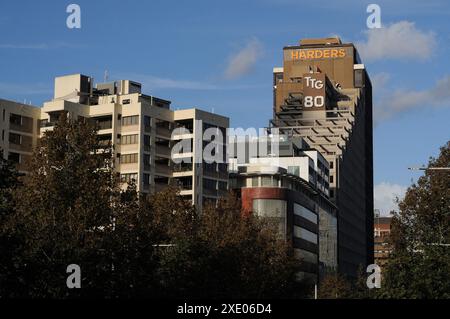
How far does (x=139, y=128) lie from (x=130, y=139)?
240cm

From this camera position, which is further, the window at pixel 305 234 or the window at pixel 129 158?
the window at pixel 305 234

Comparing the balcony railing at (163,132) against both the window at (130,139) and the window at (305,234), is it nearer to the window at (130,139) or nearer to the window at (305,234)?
the window at (130,139)

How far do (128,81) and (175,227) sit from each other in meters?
82.2

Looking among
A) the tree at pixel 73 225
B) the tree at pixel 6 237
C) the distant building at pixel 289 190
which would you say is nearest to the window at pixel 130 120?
the distant building at pixel 289 190

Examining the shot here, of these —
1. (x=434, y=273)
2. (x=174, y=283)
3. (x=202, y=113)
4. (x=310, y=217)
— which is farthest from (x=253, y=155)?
(x=434, y=273)

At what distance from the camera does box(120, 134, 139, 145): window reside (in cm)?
14562

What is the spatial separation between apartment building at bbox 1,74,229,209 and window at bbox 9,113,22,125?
0.15 metres

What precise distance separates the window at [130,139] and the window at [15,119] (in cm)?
1655

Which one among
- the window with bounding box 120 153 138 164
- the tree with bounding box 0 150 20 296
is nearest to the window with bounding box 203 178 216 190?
the window with bounding box 120 153 138 164

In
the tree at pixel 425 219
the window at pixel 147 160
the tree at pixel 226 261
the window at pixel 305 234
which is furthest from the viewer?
the window at pixel 305 234

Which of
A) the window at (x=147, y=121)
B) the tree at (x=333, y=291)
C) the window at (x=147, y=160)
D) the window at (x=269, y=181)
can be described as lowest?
the tree at (x=333, y=291)

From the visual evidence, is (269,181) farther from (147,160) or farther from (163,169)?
(147,160)

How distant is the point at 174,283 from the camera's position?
72062 mm

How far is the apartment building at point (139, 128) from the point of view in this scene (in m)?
144
